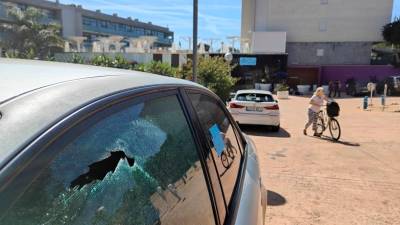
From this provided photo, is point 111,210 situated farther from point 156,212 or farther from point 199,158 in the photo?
point 199,158

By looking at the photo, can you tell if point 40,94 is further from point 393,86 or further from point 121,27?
point 121,27

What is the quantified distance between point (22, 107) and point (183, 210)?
2.38ft

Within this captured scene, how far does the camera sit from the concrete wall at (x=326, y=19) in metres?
40.0

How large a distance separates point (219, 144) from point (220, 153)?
0.06m

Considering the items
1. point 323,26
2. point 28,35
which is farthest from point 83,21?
point 323,26

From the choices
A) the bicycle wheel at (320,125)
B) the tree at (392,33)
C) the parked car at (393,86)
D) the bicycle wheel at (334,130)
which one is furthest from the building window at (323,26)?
the bicycle wheel at (334,130)

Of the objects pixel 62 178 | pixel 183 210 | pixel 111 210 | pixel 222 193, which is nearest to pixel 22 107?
pixel 62 178

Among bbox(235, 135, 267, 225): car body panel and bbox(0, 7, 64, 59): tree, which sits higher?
bbox(0, 7, 64, 59): tree

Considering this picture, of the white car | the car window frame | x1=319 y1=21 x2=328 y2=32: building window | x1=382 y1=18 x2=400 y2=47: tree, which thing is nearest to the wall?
x1=319 y1=21 x2=328 y2=32: building window

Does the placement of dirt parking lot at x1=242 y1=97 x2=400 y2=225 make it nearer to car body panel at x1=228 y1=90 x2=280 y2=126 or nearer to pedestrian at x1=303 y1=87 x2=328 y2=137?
car body panel at x1=228 y1=90 x2=280 y2=126

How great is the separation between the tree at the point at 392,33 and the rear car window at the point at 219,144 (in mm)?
40180

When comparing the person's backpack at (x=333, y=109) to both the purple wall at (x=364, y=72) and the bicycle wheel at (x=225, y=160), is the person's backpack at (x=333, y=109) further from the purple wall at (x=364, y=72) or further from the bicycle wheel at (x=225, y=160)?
the purple wall at (x=364, y=72)

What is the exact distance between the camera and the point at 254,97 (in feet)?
43.0

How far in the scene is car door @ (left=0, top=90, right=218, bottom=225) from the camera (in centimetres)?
91
